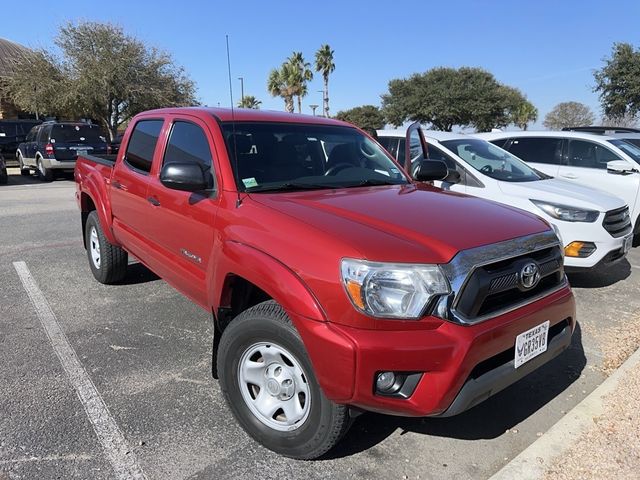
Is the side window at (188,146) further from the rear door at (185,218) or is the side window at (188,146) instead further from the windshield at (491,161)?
the windshield at (491,161)

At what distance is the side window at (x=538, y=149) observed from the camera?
8375mm

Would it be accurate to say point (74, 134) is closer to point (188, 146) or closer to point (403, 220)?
point (188, 146)

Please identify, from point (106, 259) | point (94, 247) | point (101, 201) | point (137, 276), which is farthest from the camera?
point (137, 276)

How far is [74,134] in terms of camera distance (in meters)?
15.9

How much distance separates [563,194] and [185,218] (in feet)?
14.0

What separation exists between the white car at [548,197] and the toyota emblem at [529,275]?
2839mm

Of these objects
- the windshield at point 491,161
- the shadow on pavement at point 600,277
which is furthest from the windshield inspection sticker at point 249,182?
the shadow on pavement at point 600,277

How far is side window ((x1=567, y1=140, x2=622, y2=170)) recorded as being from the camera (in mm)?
8070

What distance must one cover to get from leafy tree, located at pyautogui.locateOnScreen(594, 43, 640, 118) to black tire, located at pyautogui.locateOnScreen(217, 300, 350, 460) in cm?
2727

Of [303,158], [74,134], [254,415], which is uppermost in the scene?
[74,134]

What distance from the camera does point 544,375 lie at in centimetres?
369

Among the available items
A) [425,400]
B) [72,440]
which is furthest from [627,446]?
[72,440]

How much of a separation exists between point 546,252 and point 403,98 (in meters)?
44.2

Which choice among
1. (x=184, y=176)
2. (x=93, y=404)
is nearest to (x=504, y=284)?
(x=184, y=176)
